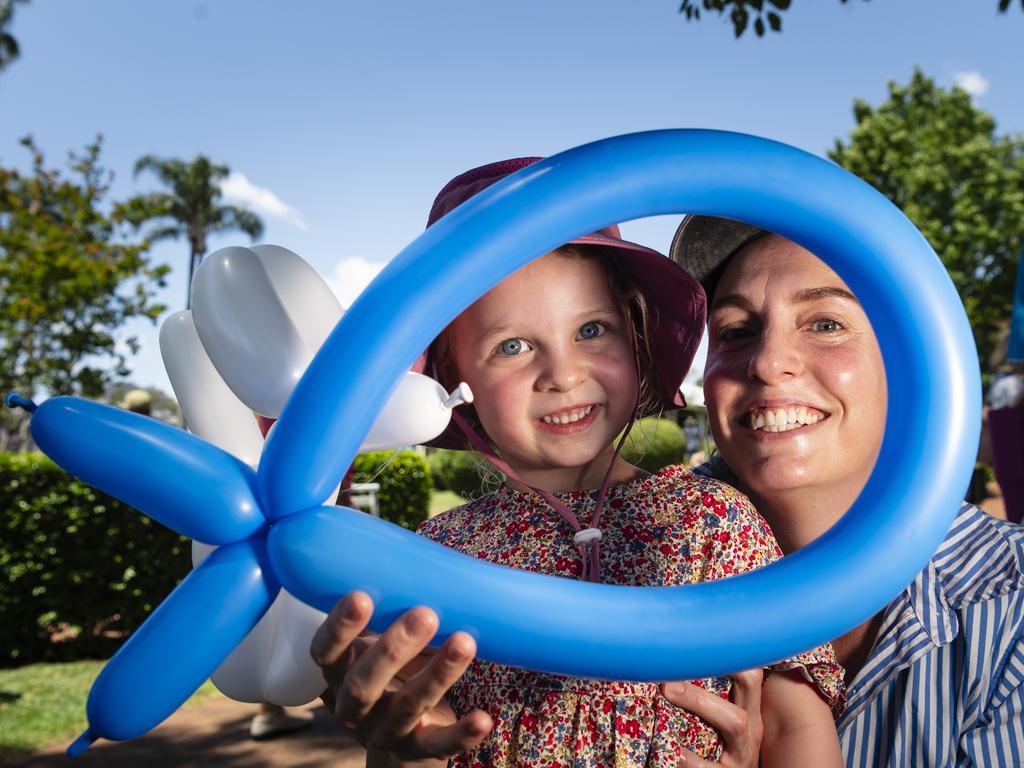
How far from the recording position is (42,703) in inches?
231

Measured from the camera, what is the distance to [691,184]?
114 centimetres

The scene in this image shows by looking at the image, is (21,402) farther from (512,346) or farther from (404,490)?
(404,490)

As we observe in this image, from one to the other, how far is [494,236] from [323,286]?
53 centimetres

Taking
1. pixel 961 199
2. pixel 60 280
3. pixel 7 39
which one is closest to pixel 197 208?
pixel 7 39

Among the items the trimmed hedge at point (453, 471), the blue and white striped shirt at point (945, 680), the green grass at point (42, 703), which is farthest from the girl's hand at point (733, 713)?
the trimmed hedge at point (453, 471)

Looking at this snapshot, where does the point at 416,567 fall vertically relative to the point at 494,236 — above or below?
below

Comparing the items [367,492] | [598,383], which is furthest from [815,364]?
[367,492]

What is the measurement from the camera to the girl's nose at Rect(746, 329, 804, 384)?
1.80 meters

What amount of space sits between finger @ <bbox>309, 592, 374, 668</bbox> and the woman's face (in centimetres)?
108

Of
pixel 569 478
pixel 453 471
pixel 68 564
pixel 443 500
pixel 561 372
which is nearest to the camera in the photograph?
pixel 561 372

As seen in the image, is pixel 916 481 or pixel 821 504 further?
pixel 821 504

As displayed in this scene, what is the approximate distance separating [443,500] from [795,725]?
55.4 feet

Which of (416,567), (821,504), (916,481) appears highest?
(821,504)

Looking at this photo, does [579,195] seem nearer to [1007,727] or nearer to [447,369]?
[447,369]
